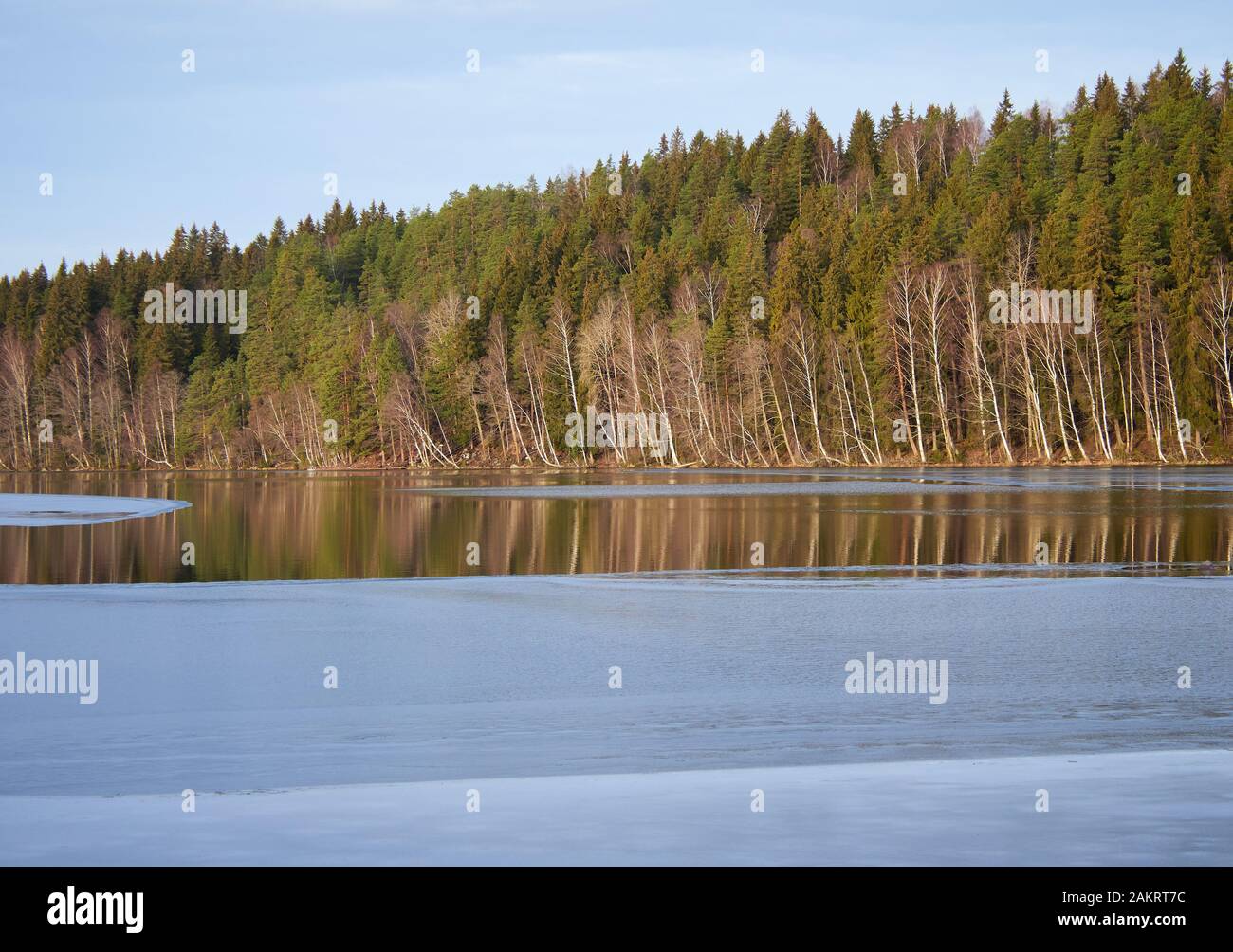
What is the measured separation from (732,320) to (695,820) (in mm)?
95426

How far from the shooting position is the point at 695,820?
6.40 m

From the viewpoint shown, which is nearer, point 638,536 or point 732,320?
point 638,536

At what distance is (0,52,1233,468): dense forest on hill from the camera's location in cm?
8338

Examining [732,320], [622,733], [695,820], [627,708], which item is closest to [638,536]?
[627,708]

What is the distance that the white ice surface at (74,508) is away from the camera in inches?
1414

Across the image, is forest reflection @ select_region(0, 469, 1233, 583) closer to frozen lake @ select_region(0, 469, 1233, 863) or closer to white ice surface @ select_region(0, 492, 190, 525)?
frozen lake @ select_region(0, 469, 1233, 863)

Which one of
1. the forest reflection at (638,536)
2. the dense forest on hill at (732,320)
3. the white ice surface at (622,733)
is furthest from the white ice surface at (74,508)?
the dense forest on hill at (732,320)

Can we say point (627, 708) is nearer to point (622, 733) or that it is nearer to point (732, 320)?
point (622, 733)

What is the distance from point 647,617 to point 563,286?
345 ft

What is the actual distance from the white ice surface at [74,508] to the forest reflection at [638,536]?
1.45 metres

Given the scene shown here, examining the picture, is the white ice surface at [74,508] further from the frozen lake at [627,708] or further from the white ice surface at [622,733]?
the white ice surface at [622,733]
